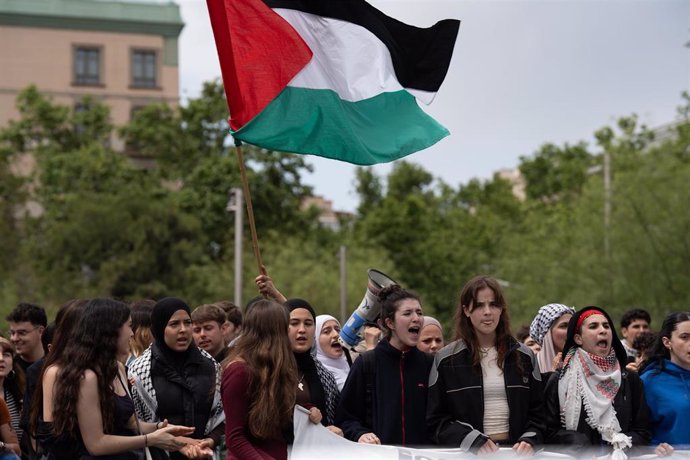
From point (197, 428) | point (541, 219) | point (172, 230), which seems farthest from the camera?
point (541, 219)

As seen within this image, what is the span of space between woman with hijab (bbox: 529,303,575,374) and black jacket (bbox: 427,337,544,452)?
1664 mm

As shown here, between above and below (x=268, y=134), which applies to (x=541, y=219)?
above

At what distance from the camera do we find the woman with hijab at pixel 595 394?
26.6ft

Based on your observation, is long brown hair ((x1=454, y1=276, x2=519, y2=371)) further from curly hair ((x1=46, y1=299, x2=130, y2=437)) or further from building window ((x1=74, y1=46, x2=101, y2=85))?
building window ((x1=74, y1=46, x2=101, y2=85))

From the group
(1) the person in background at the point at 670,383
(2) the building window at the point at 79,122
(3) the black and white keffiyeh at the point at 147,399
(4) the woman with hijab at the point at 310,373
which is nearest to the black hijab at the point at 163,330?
(3) the black and white keffiyeh at the point at 147,399

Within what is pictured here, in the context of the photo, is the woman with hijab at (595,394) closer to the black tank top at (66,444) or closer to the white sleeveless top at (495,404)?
the white sleeveless top at (495,404)

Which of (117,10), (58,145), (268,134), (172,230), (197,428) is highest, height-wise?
(117,10)

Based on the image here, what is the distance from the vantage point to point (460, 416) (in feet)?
26.1

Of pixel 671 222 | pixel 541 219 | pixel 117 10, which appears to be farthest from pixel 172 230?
pixel 117 10

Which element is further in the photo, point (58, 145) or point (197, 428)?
point (58, 145)

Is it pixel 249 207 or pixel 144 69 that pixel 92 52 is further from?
pixel 249 207

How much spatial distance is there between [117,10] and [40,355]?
227 ft

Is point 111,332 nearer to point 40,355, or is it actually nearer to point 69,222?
point 40,355

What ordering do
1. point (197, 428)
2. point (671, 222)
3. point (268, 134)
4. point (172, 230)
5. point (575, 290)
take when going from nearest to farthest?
point (197, 428) → point (268, 134) → point (671, 222) → point (575, 290) → point (172, 230)
